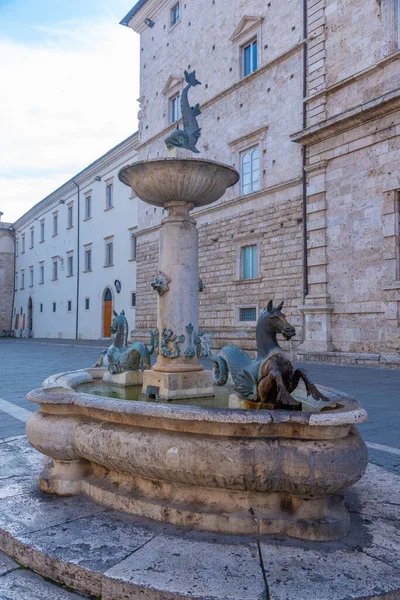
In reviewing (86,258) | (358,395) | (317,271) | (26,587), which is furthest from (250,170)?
(26,587)

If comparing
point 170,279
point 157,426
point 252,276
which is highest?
point 252,276

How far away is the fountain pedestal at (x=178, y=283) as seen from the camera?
480 centimetres

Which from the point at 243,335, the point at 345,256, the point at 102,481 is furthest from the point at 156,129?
the point at 102,481

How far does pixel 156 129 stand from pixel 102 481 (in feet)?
68.8

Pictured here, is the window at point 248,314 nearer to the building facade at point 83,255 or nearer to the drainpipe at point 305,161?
the drainpipe at point 305,161

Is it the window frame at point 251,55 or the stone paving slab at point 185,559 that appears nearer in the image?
the stone paving slab at point 185,559

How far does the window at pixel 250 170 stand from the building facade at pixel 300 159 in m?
0.06

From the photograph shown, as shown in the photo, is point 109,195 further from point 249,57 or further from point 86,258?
point 249,57

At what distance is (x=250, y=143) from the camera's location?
56.0 feet

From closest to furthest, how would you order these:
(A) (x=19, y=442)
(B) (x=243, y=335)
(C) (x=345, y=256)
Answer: (A) (x=19, y=442) < (C) (x=345, y=256) < (B) (x=243, y=335)

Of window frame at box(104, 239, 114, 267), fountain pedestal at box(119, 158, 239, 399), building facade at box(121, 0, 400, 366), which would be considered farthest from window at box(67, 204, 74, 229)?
fountain pedestal at box(119, 158, 239, 399)

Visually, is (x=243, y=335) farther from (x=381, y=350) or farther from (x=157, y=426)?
(x=157, y=426)

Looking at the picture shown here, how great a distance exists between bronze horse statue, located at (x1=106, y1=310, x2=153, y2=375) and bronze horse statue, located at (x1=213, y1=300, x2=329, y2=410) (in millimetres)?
1537

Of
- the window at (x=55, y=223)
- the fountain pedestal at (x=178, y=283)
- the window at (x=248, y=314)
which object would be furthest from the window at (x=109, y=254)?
the fountain pedestal at (x=178, y=283)
